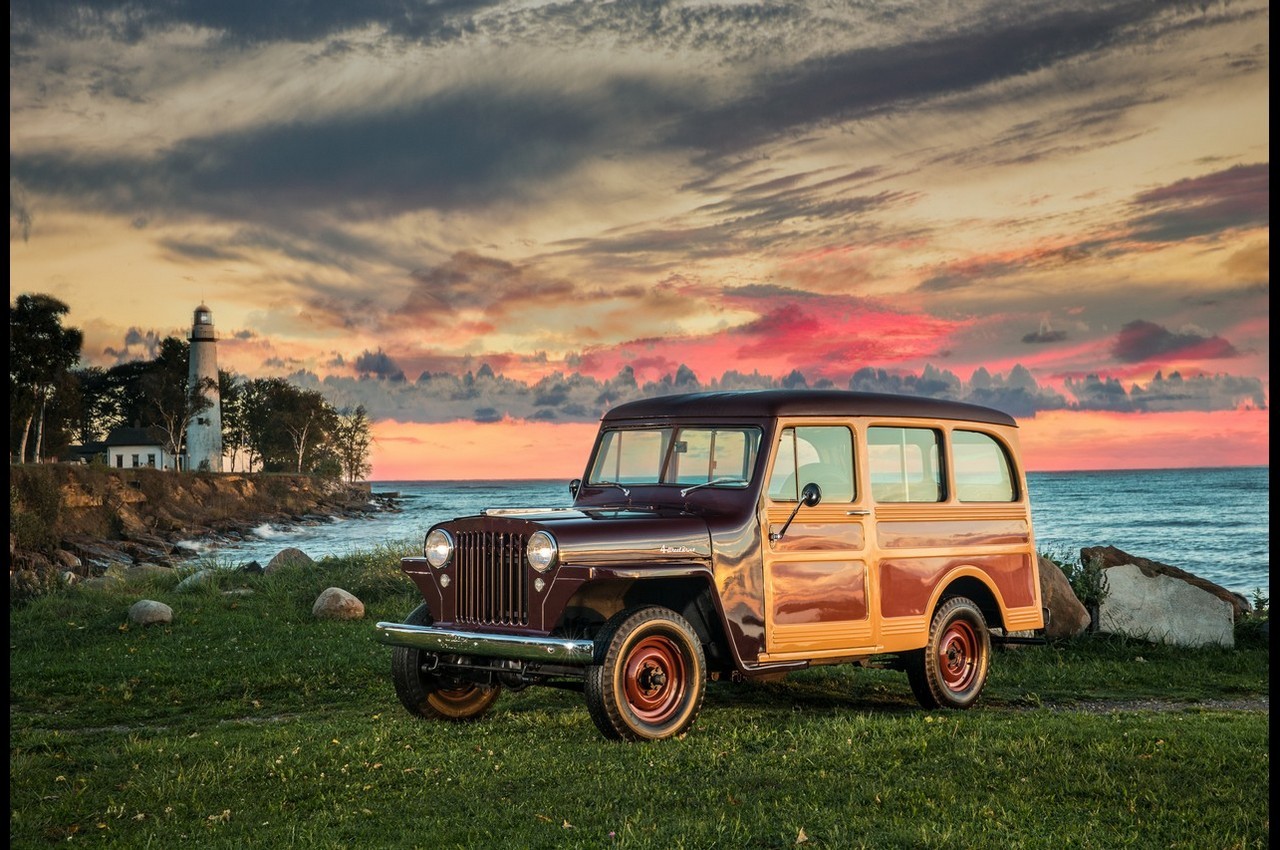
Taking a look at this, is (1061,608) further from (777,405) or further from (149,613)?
(149,613)

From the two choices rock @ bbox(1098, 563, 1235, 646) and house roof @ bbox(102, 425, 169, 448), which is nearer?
rock @ bbox(1098, 563, 1235, 646)

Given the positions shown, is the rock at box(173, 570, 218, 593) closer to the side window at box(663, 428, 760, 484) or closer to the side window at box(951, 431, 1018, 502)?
the side window at box(663, 428, 760, 484)

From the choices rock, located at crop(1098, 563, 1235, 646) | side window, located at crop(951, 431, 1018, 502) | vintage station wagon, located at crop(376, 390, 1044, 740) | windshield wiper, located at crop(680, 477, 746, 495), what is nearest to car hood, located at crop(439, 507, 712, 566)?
vintage station wagon, located at crop(376, 390, 1044, 740)

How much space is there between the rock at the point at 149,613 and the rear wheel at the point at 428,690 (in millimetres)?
8614

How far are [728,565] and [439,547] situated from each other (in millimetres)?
2257

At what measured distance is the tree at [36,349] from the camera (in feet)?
216

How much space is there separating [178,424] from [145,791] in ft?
276

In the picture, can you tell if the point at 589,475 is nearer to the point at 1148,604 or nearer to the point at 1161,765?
the point at 1161,765

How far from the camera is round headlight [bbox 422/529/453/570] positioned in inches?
379

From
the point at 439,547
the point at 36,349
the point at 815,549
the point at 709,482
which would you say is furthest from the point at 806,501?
the point at 36,349

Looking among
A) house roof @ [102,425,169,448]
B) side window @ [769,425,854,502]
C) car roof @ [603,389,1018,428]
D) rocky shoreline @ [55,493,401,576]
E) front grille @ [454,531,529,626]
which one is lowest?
rocky shoreline @ [55,493,401,576]

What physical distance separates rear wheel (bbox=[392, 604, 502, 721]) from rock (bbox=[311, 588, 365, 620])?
8068 mm

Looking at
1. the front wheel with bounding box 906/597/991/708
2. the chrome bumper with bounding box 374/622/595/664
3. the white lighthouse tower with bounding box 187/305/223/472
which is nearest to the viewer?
the chrome bumper with bounding box 374/622/595/664

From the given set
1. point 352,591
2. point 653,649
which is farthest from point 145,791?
point 352,591
